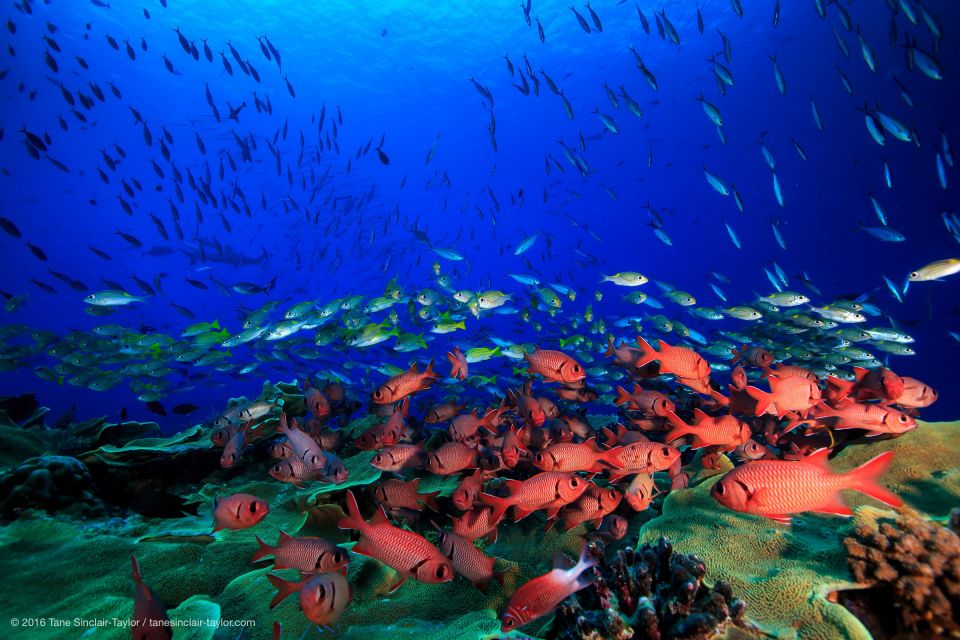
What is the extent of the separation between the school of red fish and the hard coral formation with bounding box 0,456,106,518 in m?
1.27

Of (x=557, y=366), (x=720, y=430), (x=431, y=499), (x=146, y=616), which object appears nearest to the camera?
(x=146, y=616)

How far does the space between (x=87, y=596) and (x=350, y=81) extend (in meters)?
55.1

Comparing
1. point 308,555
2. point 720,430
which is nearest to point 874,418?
point 720,430

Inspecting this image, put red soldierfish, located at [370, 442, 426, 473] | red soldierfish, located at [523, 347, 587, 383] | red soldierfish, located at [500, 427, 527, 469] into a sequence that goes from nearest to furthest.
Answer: red soldierfish, located at [370, 442, 426, 473], red soldierfish, located at [500, 427, 527, 469], red soldierfish, located at [523, 347, 587, 383]

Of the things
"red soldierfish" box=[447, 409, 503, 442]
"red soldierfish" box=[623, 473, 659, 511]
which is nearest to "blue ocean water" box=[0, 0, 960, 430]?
"red soldierfish" box=[447, 409, 503, 442]

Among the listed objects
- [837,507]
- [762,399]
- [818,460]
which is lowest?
[837,507]

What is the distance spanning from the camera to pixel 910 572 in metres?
2.05

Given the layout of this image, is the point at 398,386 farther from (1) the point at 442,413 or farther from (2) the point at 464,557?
(2) the point at 464,557

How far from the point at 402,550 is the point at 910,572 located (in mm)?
2690

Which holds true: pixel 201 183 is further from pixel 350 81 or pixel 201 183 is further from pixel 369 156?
pixel 369 156

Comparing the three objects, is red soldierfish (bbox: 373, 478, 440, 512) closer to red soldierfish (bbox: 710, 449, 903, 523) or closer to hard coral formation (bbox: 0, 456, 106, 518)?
red soldierfish (bbox: 710, 449, 903, 523)

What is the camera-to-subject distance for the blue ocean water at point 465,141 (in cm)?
2917

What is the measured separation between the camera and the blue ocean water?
29.2 meters

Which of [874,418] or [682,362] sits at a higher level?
[682,362]
